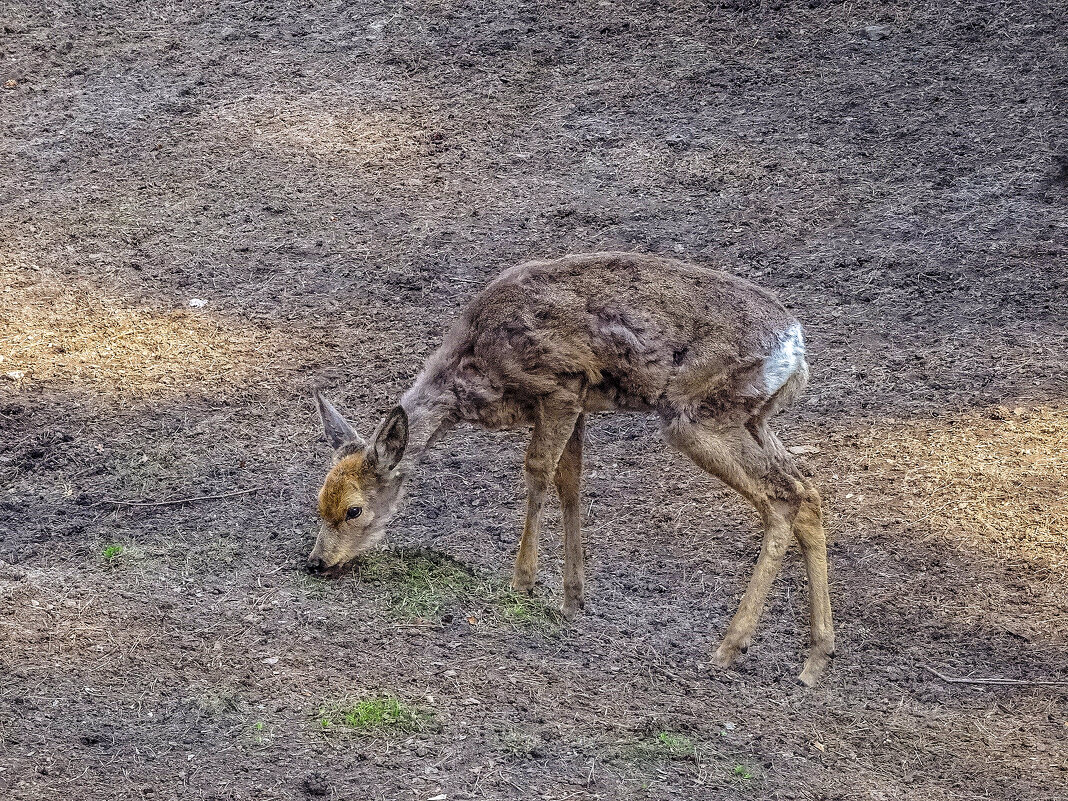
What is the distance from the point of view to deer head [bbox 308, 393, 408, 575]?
6.30 metres

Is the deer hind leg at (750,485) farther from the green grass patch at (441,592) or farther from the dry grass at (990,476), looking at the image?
the dry grass at (990,476)

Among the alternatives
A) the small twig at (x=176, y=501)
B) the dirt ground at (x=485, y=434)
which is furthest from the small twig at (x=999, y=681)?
the small twig at (x=176, y=501)

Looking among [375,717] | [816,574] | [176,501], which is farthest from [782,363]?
[176,501]

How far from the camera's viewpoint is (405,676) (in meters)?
5.82

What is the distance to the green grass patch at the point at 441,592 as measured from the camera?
21.1 feet

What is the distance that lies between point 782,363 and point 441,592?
2.22 meters

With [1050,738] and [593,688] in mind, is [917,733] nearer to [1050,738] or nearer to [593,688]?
[1050,738]

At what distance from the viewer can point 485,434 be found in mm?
8352

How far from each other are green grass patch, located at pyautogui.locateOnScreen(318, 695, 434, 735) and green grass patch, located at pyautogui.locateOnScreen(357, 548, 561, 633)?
2.75 ft

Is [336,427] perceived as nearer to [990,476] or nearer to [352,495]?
[352,495]

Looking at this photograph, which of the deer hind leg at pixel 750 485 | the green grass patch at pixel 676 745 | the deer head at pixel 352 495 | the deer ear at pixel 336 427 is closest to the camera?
the green grass patch at pixel 676 745

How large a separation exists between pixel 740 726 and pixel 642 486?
2301mm

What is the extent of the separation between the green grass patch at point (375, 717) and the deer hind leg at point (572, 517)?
1.29 m

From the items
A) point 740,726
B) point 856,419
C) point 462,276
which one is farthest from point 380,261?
point 740,726
